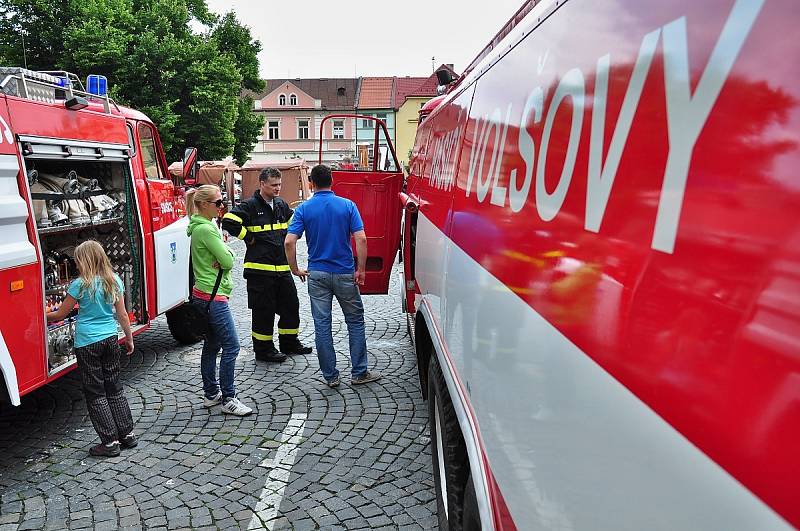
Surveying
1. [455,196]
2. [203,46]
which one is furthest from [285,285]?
[203,46]

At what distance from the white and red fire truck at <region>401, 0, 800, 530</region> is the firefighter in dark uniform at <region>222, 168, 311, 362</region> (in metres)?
4.27

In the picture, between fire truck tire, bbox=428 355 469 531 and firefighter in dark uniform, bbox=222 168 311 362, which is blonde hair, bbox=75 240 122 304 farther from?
fire truck tire, bbox=428 355 469 531

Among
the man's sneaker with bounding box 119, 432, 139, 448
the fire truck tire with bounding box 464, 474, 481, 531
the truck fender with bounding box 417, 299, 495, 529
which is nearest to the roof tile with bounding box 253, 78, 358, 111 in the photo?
the man's sneaker with bounding box 119, 432, 139, 448

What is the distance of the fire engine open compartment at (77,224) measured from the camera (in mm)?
4504

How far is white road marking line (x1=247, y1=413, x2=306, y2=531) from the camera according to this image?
328 centimetres

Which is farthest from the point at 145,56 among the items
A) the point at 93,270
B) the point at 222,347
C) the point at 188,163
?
the point at 93,270

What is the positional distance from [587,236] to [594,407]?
0.31 meters

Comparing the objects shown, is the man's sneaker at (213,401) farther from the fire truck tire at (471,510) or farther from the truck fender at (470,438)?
the fire truck tire at (471,510)

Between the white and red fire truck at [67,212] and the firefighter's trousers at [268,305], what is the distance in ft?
2.91

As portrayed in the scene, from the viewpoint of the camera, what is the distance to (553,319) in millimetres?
1239

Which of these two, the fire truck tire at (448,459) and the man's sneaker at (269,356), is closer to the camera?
the fire truck tire at (448,459)

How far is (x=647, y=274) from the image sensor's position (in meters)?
0.91

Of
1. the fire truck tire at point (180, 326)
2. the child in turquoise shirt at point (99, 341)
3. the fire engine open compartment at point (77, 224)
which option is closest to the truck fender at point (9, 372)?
the child in turquoise shirt at point (99, 341)

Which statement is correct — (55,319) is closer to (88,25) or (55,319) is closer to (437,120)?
(437,120)
